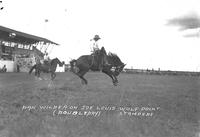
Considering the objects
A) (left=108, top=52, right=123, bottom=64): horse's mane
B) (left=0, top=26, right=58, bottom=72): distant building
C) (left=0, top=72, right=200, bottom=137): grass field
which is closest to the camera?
(left=0, top=72, right=200, bottom=137): grass field

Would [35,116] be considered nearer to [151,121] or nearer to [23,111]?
[23,111]

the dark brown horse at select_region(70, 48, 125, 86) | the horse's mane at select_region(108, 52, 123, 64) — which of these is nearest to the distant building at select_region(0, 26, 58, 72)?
the dark brown horse at select_region(70, 48, 125, 86)

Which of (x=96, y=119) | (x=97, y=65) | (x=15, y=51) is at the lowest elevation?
(x=96, y=119)

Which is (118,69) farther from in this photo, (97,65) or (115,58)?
(97,65)

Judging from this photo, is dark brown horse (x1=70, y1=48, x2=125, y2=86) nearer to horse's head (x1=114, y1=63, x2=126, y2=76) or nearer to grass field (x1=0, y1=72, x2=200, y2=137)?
horse's head (x1=114, y1=63, x2=126, y2=76)

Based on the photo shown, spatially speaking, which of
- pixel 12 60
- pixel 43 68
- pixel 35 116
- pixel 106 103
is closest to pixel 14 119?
pixel 35 116

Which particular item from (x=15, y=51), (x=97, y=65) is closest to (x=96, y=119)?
(x=97, y=65)

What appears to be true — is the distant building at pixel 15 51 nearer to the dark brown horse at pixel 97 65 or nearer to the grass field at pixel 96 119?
the dark brown horse at pixel 97 65

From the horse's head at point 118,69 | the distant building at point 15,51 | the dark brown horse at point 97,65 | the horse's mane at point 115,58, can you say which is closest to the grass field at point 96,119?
the horse's head at point 118,69
